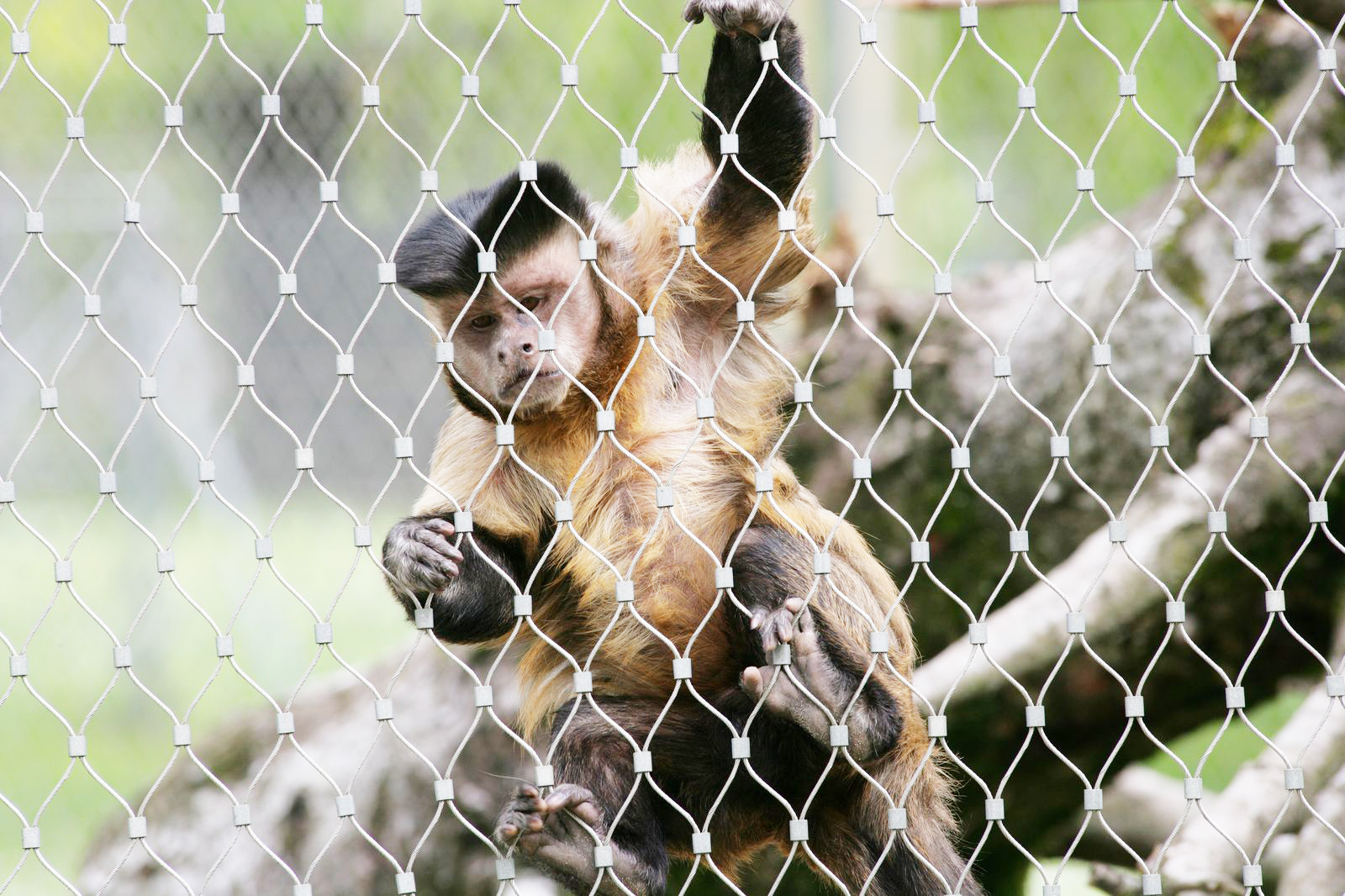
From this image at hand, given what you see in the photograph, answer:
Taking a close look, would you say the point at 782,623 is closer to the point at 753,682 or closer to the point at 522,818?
the point at 753,682

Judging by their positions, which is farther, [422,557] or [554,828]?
[422,557]

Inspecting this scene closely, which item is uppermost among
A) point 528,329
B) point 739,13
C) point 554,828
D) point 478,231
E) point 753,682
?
point 739,13

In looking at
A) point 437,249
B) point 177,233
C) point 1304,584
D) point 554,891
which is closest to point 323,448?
point 177,233

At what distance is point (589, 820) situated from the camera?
10.5 ft

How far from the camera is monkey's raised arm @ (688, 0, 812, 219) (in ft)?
11.7

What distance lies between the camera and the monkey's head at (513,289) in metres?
3.55

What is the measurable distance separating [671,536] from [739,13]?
1.30 m

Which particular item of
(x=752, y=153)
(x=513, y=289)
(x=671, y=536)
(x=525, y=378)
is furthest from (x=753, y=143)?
(x=671, y=536)

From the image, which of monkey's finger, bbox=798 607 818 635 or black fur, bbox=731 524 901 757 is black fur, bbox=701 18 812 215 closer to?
black fur, bbox=731 524 901 757

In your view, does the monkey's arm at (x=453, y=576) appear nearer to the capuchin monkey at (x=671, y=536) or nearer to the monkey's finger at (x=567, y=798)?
the capuchin monkey at (x=671, y=536)

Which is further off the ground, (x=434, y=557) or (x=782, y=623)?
(x=782, y=623)

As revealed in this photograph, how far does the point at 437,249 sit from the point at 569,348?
0.42 metres

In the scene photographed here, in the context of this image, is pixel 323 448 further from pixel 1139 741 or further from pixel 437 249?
pixel 1139 741

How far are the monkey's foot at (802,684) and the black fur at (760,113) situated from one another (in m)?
1.15
